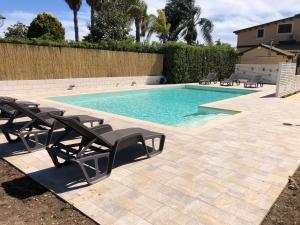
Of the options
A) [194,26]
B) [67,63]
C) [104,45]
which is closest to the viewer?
[67,63]

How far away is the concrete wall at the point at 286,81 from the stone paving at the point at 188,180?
31.0 feet

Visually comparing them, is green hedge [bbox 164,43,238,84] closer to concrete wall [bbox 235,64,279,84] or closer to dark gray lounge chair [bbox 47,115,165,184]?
concrete wall [bbox 235,64,279,84]

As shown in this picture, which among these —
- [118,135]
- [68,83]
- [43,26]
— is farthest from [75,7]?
[118,135]

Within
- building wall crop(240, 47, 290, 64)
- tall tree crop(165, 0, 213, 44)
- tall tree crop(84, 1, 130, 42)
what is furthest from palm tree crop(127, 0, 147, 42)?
building wall crop(240, 47, 290, 64)

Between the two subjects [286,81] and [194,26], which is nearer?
[286,81]

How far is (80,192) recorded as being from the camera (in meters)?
4.05

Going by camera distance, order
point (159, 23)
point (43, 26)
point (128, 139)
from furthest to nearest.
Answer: point (159, 23) < point (43, 26) < point (128, 139)

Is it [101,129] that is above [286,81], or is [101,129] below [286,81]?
below

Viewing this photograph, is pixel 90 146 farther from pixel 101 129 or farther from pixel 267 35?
pixel 267 35

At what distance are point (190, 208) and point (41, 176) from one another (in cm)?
254

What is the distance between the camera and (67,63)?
17453 mm

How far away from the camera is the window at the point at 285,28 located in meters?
35.1

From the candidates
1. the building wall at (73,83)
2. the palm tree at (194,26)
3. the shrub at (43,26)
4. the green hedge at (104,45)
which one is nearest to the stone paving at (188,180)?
the building wall at (73,83)

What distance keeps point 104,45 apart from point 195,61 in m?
9.33
